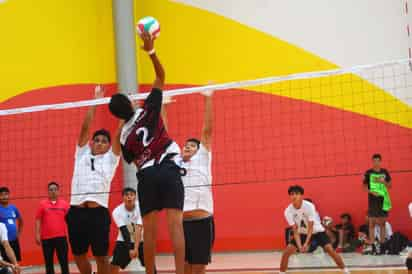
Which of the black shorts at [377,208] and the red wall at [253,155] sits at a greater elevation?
the red wall at [253,155]

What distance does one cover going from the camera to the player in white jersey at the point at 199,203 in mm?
7707

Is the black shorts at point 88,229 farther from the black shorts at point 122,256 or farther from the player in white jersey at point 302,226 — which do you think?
the player in white jersey at point 302,226

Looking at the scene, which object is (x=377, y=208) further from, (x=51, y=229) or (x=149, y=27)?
(x=149, y=27)

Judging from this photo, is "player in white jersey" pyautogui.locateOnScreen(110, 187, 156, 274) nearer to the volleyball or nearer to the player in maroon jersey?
the player in maroon jersey

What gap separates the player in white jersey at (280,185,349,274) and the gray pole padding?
5841 millimetres

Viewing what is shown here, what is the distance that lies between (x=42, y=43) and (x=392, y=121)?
746 centimetres

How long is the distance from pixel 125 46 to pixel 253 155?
3783 millimetres

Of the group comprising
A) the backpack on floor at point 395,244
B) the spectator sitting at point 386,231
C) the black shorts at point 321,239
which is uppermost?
the black shorts at point 321,239

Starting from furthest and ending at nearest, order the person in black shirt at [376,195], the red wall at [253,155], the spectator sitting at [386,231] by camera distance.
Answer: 1. the red wall at [253,155]
2. the spectator sitting at [386,231]
3. the person in black shirt at [376,195]

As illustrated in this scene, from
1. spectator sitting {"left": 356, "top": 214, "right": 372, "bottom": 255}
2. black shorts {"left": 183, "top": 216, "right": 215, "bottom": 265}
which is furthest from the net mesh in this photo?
black shorts {"left": 183, "top": 216, "right": 215, "bottom": 265}

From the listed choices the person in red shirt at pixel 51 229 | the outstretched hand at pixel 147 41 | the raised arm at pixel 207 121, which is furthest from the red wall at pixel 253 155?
the outstretched hand at pixel 147 41

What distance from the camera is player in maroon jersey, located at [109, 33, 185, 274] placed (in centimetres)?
607

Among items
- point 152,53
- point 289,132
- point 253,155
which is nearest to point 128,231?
point 152,53

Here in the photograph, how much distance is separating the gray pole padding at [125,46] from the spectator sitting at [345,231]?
5333 mm
